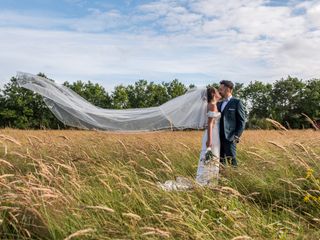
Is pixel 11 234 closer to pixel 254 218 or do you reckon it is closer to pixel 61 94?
pixel 254 218

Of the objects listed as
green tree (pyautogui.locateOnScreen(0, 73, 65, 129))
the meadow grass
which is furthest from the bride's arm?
green tree (pyautogui.locateOnScreen(0, 73, 65, 129))

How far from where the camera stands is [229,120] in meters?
6.77

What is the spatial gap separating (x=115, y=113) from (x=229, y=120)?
4.90 metres

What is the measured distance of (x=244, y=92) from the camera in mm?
84125

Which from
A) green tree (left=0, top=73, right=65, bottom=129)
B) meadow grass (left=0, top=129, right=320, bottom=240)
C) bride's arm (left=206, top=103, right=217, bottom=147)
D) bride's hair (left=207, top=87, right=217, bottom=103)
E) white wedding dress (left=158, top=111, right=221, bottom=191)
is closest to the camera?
meadow grass (left=0, top=129, right=320, bottom=240)

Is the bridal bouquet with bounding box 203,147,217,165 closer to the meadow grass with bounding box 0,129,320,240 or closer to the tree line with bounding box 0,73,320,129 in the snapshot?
the meadow grass with bounding box 0,129,320,240

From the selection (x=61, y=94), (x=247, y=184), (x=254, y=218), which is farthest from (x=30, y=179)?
(x=61, y=94)

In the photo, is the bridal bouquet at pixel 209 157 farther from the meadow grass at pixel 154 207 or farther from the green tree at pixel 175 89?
the green tree at pixel 175 89

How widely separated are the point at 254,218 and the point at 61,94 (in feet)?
25.5

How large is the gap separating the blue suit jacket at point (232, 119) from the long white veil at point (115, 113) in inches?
126

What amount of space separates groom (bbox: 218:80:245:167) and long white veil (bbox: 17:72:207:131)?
320 cm

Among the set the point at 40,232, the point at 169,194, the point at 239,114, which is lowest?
the point at 40,232

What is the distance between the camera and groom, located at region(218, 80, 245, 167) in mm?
6652

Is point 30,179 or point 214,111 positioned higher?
point 214,111
